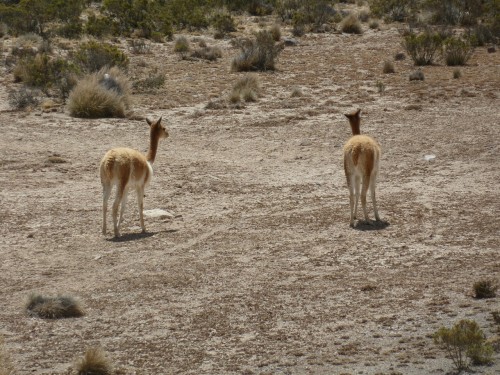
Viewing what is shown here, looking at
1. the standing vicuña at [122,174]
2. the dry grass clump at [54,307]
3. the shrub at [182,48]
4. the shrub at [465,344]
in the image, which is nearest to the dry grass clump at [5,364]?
the dry grass clump at [54,307]

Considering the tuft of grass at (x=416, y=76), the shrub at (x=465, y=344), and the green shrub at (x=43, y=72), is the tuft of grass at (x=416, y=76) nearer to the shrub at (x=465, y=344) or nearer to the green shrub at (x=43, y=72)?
the green shrub at (x=43, y=72)

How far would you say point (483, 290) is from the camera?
1063cm

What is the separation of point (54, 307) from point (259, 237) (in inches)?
150

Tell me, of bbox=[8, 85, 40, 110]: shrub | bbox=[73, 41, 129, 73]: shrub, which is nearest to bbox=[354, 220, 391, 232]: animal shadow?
bbox=[8, 85, 40, 110]: shrub

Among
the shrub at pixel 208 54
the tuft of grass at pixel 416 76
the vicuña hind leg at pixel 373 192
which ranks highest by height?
the shrub at pixel 208 54

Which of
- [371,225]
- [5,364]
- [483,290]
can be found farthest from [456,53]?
[5,364]

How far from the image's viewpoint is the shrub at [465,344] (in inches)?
340

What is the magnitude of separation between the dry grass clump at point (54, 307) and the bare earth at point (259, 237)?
135mm

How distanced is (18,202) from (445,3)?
2733 cm

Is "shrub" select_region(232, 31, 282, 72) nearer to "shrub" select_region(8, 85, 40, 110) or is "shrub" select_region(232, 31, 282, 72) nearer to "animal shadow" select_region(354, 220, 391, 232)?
"shrub" select_region(8, 85, 40, 110)

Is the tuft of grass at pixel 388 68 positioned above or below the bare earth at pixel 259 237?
above

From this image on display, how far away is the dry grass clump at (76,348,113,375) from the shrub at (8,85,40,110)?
14912mm

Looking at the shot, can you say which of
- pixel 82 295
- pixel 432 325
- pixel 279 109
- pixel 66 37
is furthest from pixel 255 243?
pixel 66 37

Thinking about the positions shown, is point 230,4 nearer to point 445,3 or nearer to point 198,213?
point 445,3
